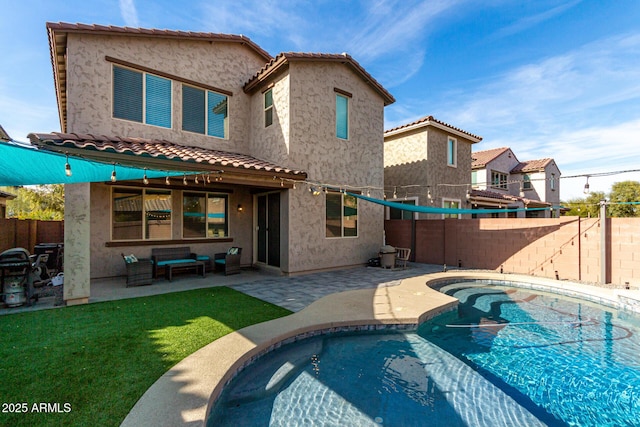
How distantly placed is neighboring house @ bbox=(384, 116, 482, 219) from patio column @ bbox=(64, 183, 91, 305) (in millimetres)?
13805

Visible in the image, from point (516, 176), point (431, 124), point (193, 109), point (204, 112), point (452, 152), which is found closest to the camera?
point (193, 109)

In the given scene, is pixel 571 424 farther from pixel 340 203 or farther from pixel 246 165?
pixel 340 203

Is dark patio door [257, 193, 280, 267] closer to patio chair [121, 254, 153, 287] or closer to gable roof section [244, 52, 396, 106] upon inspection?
patio chair [121, 254, 153, 287]

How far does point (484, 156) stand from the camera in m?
27.7

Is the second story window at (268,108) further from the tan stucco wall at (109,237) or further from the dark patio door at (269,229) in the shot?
the tan stucco wall at (109,237)

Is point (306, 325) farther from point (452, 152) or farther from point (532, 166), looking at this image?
point (532, 166)

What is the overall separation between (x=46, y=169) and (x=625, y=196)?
63309 millimetres

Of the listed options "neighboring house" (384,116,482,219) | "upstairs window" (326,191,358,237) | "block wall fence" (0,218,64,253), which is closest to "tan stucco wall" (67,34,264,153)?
"upstairs window" (326,191,358,237)

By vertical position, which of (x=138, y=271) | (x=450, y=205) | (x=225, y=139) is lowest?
(x=138, y=271)

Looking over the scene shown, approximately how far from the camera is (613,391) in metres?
4.71

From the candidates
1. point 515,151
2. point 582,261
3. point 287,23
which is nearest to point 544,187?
point 515,151

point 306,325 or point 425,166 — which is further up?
point 425,166

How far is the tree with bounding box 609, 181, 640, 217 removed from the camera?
38969 mm

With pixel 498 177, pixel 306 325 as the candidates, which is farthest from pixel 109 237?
pixel 498 177
